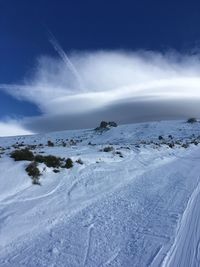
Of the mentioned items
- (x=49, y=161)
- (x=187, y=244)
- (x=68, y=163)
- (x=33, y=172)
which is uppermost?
(x=49, y=161)

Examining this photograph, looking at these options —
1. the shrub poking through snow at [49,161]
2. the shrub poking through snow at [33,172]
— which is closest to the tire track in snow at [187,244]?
the shrub poking through snow at [33,172]

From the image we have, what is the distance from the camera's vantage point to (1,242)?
20.2 ft

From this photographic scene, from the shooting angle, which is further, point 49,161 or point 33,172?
point 49,161

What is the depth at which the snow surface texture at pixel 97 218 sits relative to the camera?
5.51 m

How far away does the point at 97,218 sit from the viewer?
760 centimetres

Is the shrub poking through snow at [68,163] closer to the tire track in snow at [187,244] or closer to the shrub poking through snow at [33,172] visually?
the shrub poking through snow at [33,172]

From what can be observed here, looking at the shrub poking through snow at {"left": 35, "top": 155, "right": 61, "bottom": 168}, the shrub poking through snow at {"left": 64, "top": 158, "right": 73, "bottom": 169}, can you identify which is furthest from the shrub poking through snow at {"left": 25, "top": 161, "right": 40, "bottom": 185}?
the shrub poking through snow at {"left": 64, "top": 158, "right": 73, "bottom": 169}

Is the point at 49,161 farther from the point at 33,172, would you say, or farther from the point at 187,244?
the point at 187,244

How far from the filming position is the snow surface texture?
5508 mm

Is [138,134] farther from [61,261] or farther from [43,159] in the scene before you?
[61,261]

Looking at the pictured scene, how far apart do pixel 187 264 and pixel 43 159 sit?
8.99m

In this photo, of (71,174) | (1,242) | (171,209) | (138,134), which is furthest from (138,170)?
(138,134)

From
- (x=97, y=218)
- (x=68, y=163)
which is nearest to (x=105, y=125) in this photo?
(x=68, y=163)

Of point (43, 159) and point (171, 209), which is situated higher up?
point (43, 159)
